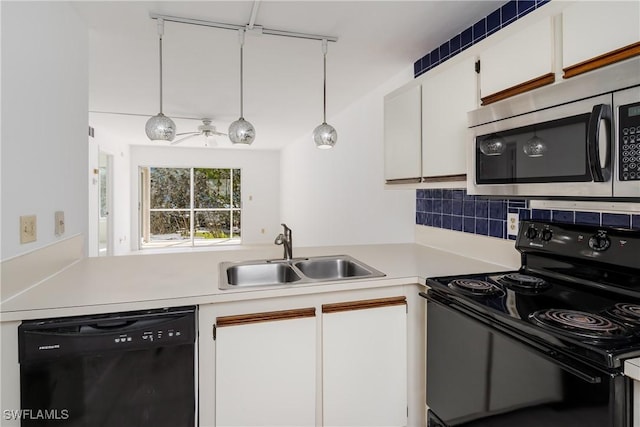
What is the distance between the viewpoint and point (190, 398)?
1.34 metres

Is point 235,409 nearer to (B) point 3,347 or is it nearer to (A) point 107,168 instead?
(B) point 3,347

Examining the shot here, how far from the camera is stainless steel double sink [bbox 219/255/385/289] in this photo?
186 cm

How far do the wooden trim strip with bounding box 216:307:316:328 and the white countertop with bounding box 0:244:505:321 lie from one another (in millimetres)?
86

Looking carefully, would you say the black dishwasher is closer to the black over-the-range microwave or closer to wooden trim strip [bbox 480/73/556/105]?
the black over-the-range microwave

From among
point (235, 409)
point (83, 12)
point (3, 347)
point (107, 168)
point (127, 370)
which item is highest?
point (83, 12)

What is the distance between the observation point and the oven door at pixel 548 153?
1070mm

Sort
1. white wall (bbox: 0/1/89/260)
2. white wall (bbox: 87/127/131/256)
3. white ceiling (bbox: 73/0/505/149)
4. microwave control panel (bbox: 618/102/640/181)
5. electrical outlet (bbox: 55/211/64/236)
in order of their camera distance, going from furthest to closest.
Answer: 1. white wall (bbox: 87/127/131/256)
2. white ceiling (bbox: 73/0/505/149)
3. electrical outlet (bbox: 55/211/64/236)
4. white wall (bbox: 0/1/89/260)
5. microwave control panel (bbox: 618/102/640/181)

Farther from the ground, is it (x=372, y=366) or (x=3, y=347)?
(x=3, y=347)

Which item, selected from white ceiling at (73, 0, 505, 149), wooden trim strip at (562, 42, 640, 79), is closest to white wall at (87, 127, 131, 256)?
white ceiling at (73, 0, 505, 149)

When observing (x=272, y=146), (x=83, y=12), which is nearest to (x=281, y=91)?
(x=83, y=12)

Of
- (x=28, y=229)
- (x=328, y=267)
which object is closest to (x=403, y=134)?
(x=328, y=267)

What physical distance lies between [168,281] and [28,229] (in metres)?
0.57

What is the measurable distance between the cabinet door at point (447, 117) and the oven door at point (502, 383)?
28.2 inches

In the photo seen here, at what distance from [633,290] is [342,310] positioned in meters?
1.06
